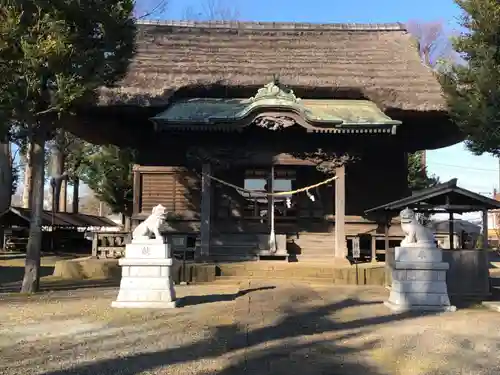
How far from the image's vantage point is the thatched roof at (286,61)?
586 inches

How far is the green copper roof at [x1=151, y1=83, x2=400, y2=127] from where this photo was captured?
532 inches

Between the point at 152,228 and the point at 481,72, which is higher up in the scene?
the point at 481,72

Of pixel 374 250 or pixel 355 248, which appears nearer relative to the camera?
pixel 355 248

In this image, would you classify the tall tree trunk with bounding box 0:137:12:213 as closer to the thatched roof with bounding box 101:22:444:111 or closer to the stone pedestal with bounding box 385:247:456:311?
the thatched roof with bounding box 101:22:444:111

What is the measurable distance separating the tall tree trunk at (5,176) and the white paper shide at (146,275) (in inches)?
914

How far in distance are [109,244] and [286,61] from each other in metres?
7.77

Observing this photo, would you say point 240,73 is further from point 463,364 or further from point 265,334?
point 463,364

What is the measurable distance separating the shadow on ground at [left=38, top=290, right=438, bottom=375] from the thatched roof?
8.66 metres

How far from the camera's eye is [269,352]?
19.1ft

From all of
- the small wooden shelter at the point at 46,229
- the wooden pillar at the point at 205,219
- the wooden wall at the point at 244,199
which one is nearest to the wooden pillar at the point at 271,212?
the wooden wall at the point at 244,199

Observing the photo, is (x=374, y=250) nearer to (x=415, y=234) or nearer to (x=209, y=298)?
(x=415, y=234)

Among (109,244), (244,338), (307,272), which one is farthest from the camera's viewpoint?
(109,244)

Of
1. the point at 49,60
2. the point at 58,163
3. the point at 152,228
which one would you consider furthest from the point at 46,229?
the point at 152,228

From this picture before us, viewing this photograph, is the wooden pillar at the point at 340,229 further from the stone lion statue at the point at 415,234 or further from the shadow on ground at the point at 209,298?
the stone lion statue at the point at 415,234
